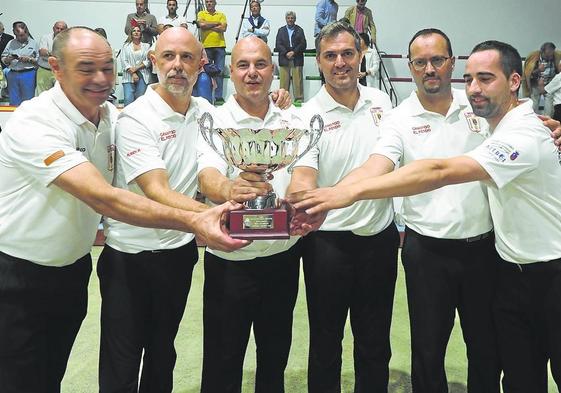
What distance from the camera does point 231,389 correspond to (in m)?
2.71

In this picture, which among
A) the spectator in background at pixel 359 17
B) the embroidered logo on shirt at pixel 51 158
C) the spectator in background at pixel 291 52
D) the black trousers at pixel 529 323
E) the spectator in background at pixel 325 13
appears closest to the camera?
the embroidered logo on shirt at pixel 51 158

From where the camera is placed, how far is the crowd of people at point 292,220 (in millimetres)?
2178

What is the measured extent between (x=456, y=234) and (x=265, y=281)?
91 cm

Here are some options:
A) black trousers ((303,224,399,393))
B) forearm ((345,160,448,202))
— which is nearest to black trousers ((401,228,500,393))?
black trousers ((303,224,399,393))

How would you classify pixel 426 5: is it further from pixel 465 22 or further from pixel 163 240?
pixel 163 240

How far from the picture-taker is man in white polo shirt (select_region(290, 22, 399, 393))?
8.96ft

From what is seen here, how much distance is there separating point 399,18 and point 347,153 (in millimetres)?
12387

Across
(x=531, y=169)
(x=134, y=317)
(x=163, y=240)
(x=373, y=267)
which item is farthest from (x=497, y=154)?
(x=134, y=317)

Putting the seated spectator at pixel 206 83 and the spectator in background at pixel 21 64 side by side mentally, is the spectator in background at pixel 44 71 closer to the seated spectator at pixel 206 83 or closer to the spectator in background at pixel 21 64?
the spectator in background at pixel 21 64

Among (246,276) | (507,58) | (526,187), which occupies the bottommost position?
(246,276)

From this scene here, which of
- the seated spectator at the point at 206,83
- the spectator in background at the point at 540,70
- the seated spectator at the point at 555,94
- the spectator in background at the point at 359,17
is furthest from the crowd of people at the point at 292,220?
the spectator in background at the point at 540,70

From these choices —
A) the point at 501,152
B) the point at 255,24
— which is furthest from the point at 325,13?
the point at 501,152

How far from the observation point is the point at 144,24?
9953 mm

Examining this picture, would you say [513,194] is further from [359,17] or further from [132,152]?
[359,17]
